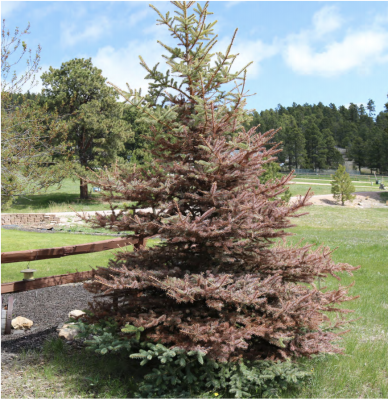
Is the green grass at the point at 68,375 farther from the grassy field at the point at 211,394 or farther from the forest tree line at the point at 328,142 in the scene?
the forest tree line at the point at 328,142

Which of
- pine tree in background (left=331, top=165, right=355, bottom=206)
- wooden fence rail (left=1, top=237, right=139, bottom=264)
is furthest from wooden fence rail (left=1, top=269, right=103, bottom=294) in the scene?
pine tree in background (left=331, top=165, right=355, bottom=206)

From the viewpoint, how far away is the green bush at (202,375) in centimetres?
371

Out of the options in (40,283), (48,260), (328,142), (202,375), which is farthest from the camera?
(328,142)

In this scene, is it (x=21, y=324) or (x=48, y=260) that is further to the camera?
(x=48, y=260)

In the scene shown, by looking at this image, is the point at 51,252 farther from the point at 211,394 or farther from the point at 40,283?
the point at 211,394

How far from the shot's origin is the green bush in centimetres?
371

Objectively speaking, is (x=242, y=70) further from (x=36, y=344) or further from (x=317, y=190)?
(x=317, y=190)

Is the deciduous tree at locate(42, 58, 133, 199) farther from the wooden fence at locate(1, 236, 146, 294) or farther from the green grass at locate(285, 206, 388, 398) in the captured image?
the wooden fence at locate(1, 236, 146, 294)

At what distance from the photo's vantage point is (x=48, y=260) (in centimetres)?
1138

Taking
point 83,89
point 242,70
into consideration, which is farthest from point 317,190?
point 242,70

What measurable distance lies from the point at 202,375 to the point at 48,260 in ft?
29.0

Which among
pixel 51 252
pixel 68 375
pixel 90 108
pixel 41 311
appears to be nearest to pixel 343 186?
pixel 90 108

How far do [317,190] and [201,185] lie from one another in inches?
1647

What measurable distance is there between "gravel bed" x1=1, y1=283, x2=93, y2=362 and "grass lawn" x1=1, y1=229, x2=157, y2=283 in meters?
0.64
